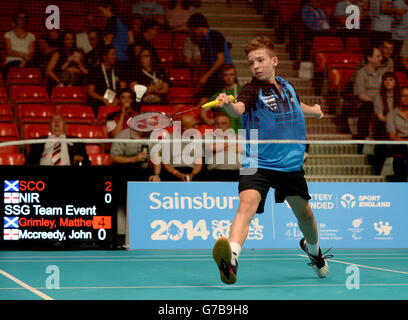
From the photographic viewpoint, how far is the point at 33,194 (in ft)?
27.5

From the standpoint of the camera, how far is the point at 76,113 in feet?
36.9

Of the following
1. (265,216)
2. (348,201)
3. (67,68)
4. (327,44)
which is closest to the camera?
(265,216)

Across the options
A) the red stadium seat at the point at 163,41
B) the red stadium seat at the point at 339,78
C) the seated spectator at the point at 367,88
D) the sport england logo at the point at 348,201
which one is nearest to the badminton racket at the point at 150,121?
the sport england logo at the point at 348,201

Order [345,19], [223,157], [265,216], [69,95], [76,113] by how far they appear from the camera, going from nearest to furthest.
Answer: [265,216] < [223,157] < [76,113] < [69,95] < [345,19]

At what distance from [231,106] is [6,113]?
273 inches

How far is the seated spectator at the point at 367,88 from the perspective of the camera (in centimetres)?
1173

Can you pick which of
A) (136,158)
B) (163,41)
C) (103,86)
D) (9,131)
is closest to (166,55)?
(163,41)

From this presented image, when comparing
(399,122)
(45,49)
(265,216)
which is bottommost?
(265,216)

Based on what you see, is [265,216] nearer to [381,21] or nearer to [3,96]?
[3,96]

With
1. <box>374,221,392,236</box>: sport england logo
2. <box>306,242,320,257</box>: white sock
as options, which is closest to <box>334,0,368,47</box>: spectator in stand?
<box>374,221,392,236</box>: sport england logo

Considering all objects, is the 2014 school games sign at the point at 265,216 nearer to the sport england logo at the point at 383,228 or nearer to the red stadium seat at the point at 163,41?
the sport england logo at the point at 383,228

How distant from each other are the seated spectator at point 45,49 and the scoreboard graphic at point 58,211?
4.14 m

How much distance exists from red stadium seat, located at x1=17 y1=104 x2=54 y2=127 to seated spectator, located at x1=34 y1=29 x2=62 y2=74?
1167 mm

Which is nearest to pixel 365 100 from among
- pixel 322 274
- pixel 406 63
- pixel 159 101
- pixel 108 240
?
pixel 406 63
